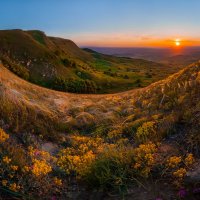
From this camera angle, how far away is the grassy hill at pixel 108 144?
31.2ft

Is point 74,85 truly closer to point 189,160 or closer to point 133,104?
point 133,104

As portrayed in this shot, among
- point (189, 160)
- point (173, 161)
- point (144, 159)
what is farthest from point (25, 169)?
point (189, 160)

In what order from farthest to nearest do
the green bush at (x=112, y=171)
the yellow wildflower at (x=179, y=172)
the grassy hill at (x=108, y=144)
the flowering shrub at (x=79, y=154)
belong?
the flowering shrub at (x=79, y=154), the grassy hill at (x=108, y=144), the green bush at (x=112, y=171), the yellow wildflower at (x=179, y=172)

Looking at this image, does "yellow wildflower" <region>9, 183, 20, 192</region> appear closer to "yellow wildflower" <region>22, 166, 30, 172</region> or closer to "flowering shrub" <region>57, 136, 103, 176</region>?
"yellow wildflower" <region>22, 166, 30, 172</region>

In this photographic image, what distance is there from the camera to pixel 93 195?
945 centimetres

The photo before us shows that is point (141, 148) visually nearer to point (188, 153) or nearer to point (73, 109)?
point (188, 153)

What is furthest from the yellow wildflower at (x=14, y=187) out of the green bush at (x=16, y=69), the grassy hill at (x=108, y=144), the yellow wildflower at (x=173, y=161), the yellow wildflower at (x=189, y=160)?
the green bush at (x=16, y=69)

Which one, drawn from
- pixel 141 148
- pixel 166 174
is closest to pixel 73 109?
pixel 141 148

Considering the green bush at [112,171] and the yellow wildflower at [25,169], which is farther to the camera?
the yellow wildflower at [25,169]

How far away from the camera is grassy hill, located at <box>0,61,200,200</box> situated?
375 inches

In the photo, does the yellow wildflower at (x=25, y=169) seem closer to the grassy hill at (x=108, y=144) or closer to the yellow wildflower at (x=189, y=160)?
the grassy hill at (x=108, y=144)

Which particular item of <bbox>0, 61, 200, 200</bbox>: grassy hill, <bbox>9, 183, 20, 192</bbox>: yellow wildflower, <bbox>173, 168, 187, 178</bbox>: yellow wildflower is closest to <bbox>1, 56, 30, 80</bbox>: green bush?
<bbox>0, 61, 200, 200</bbox>: grassy hill

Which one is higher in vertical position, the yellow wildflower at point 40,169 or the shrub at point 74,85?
the yellow wildflower at point 40,169

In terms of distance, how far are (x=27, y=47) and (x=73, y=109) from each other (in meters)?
27.9
